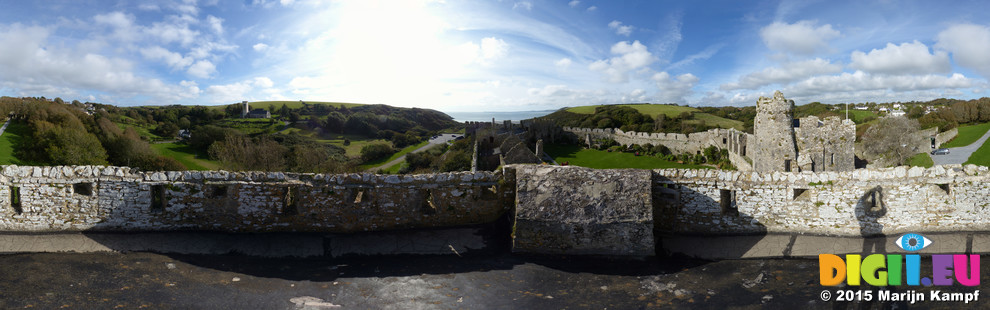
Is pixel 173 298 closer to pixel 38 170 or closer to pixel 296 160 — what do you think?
pixel 38 170

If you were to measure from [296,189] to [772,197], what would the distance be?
1014 centimetres

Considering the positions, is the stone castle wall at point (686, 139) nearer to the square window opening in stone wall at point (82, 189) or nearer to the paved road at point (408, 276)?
the paved road at point (408, 276)

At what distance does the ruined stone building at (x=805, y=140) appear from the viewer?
17.5 metres

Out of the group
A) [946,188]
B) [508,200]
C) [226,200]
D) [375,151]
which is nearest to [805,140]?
[946,188]

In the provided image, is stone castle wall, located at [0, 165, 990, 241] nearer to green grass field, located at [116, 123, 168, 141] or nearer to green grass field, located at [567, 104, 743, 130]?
green grass field, located at [116, 123, 168, 141]

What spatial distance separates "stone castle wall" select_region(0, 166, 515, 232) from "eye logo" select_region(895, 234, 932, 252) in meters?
8.24

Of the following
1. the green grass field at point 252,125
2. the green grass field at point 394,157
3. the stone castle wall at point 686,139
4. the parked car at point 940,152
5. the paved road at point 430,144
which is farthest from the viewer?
the green grass field at point 252,125

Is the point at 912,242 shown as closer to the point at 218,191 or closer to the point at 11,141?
the point at 218,191

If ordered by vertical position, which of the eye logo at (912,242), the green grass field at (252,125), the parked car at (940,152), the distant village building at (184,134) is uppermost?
the green grass field at (252,125)

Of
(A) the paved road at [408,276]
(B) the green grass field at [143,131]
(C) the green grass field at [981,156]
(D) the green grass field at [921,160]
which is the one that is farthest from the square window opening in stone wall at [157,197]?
(B) the green grass field at [143,131]

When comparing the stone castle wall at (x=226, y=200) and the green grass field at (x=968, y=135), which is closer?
the stone castle wall at (x=226, y=200)

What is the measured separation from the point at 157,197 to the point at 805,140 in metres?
23.3

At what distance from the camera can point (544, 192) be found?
7.93 meters

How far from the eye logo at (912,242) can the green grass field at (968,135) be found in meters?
31.6
